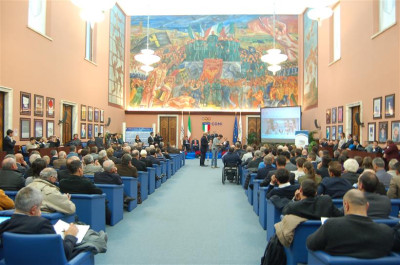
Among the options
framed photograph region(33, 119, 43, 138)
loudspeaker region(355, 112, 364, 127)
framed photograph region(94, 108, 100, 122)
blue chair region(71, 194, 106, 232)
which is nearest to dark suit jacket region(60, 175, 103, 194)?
blue chair region(71, 194, 106, 232)

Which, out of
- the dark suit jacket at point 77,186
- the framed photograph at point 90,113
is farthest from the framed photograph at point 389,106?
the framed photograph at point 90,113

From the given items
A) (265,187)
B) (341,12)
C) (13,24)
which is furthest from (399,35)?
(13,24)

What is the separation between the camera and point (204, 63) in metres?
24.2

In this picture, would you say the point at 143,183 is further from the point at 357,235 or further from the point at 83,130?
the point at 83,130

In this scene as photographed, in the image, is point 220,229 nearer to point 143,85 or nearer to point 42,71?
point 42,71

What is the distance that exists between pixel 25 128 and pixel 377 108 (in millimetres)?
11863

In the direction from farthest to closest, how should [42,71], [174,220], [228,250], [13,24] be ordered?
[42,71] < [13,24] < [174,220] < [228,250]

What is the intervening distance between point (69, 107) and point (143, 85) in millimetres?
8939

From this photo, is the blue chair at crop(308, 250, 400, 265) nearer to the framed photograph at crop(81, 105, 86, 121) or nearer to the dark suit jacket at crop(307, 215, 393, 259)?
the dark suit jacket at crop(307, 215, 393, 259)

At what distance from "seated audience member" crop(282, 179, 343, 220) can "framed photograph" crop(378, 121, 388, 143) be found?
8.95 m

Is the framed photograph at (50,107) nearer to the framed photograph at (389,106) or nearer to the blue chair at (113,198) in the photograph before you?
the blue chair at (113,198)

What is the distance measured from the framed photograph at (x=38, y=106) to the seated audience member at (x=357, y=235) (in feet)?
39.6

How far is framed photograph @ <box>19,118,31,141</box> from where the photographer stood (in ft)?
38.1

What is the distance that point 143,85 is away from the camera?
24250 mm
